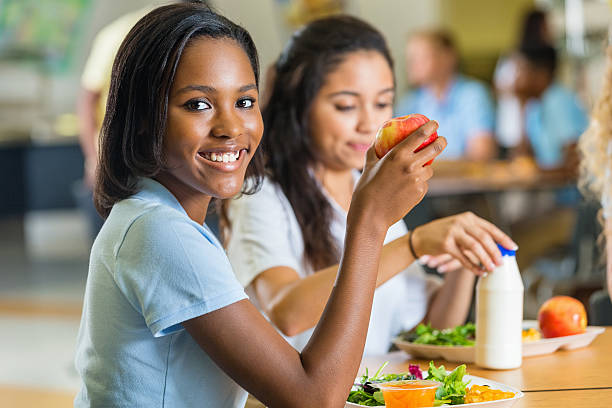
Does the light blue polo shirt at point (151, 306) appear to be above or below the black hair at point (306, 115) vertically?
below

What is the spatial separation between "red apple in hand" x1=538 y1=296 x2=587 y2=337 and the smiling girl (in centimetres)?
54

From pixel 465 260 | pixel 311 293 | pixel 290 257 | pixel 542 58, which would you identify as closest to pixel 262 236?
pixel 290 257

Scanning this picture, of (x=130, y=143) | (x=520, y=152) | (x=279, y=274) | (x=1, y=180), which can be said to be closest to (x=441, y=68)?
(x=520, y=152)

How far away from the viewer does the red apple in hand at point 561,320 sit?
1575 millimetres

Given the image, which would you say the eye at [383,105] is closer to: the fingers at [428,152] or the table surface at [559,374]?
the table surface at [559,374]

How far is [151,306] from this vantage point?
108 cm

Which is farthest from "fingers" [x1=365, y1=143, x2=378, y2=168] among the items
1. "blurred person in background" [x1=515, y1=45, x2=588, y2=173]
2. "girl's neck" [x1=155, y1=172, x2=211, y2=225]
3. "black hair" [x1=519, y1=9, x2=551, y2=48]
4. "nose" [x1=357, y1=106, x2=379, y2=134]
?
"black hair" [x1=519, y1=9, x2=551, y2=48]

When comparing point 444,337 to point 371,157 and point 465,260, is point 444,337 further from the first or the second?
point 371,157

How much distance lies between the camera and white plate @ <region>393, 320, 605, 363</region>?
1.47 metres

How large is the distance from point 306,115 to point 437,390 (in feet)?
2.75

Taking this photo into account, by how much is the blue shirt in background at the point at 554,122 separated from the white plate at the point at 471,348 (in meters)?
3.88

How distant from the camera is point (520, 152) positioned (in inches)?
214

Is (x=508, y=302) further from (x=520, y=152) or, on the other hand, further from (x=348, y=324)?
(x=520, y=152)

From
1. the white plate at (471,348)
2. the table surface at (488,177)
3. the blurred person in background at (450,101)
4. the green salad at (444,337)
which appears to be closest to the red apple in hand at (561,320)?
the white plate at (471,348)
